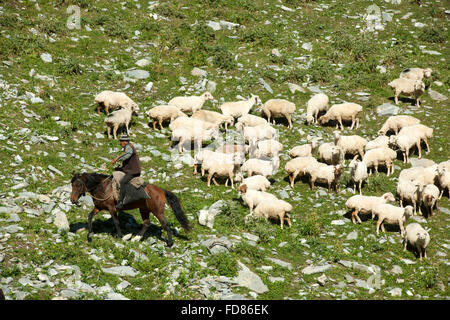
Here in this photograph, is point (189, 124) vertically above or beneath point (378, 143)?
above

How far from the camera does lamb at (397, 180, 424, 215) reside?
14.0 metres

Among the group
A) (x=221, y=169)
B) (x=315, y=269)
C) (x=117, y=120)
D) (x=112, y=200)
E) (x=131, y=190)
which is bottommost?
(x=315, y=269)

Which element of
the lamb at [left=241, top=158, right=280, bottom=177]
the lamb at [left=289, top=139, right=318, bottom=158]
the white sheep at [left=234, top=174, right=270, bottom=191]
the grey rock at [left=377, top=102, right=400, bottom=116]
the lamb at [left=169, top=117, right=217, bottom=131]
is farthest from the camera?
the grey rock at [left=377, top=102, right=400, bottom=116]

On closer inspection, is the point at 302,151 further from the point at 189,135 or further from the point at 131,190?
the point at 131,190

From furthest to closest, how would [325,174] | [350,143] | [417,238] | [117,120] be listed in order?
[350,143]
[117,120]
[325,174]
[417,238]

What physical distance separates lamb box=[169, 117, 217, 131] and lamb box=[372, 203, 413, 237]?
25.6 ft

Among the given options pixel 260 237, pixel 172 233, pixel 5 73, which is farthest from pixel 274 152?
pixel 5 73

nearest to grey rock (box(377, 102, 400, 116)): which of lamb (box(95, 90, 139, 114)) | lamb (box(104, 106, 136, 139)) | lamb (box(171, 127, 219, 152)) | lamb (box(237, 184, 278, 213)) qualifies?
lamb (box(171, 127, 219, 152))

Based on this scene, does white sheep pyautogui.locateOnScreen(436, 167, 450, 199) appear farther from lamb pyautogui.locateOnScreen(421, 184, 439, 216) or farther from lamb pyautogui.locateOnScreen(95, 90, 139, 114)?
lamb pyautogui.locateOnScreen(95, 90, 139, 114)

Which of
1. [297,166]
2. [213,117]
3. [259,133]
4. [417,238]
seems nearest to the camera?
[417,238]

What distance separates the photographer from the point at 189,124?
17781 mm

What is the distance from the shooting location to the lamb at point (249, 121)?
18719mm

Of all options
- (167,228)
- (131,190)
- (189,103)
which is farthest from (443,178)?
(189,103)

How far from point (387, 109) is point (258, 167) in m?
8.30
